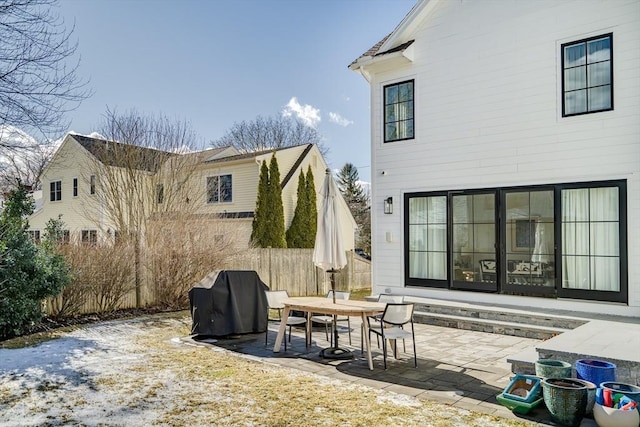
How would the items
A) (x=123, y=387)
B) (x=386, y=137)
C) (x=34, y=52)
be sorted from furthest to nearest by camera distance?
(x=386, y=137)
(x=34, y=52)
(x=123, y=387)

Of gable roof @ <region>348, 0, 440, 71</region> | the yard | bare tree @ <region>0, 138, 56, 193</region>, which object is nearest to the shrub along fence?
bare tree @ <region>0, 138, 56, 193</region>

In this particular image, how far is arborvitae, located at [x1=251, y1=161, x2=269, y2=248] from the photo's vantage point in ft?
57.8

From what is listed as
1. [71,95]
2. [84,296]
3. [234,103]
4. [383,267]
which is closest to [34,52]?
[71,95]

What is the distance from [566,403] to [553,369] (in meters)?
0.65

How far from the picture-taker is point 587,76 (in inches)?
304

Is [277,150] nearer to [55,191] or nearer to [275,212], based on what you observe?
[275,212]

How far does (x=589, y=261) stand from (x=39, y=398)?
26.2 feet

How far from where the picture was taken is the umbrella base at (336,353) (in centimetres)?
615

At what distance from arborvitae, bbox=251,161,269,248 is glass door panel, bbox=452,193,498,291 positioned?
965 cm

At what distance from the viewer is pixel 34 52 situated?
6.89m

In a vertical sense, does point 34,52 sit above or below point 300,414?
above

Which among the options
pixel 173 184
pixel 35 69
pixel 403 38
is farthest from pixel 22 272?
pixel 403 38

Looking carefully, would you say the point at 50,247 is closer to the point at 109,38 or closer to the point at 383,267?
the point at 109,38

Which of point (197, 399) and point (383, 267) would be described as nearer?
point (197, 399)
